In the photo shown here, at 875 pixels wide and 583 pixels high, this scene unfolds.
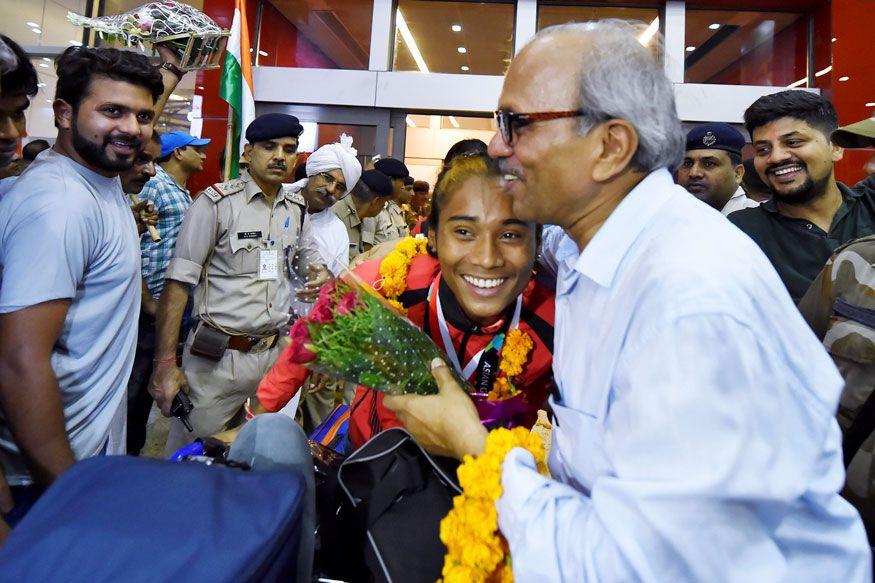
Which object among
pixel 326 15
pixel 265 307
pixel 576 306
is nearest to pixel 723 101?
pixel 326 15

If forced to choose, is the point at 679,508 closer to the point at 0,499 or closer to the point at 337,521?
the point at 337,521

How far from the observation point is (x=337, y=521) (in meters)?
1.36

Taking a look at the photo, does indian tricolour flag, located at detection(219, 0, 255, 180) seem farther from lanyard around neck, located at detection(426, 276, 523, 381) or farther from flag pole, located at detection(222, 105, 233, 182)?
lanyard around neck, located at detection(426, 276, 523, 381)

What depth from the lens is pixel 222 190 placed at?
132 inches

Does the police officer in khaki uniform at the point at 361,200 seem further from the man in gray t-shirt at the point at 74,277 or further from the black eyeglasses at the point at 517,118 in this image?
the black eyeglasses at the point at 517,118

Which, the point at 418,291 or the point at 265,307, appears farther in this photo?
the point at 265,307

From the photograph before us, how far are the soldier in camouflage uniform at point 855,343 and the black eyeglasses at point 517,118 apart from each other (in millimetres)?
1105

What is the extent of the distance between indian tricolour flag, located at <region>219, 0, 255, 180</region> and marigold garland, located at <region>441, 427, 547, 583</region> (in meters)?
5.28

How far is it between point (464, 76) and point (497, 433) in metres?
8.21

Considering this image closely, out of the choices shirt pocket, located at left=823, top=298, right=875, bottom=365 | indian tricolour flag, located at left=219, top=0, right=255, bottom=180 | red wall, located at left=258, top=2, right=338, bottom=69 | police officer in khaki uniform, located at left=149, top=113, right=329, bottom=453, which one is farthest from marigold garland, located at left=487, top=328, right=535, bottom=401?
red wall, located at left=258, top=2, right=338, bottom=69

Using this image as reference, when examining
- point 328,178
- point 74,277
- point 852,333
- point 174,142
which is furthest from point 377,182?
point 852,333

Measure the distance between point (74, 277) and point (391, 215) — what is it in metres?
5.58

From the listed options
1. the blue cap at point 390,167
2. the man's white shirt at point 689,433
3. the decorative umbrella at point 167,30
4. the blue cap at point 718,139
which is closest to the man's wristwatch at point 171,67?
the decorative umbrella at point 167,30

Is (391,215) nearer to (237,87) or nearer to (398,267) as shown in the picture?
(237,87)
